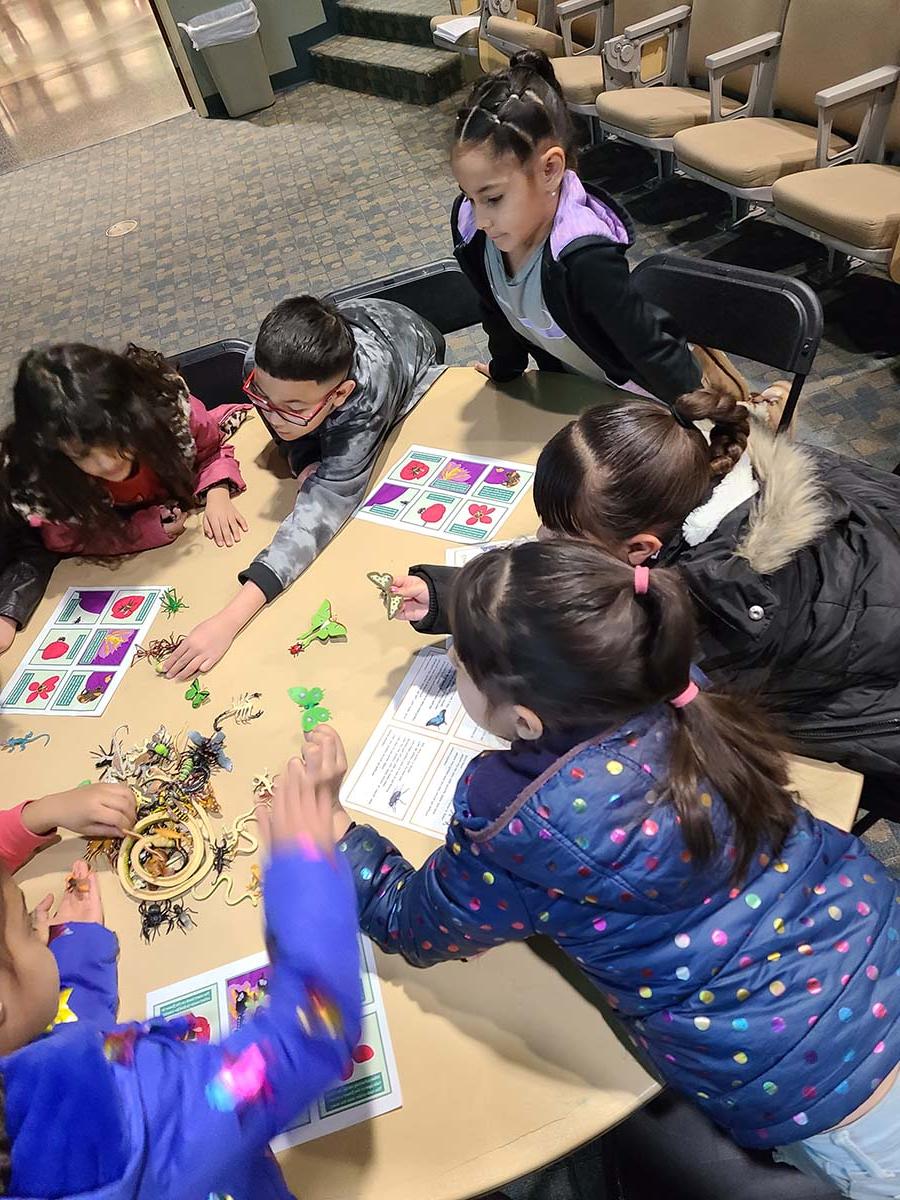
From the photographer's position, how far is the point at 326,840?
35.7 inches

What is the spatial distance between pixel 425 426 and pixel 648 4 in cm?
309

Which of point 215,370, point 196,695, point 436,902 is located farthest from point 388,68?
point 436,902

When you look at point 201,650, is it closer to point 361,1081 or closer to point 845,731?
point 361,1081

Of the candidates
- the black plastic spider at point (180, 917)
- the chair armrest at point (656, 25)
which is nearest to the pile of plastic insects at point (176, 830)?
the black plastic spider at point (180, 917)

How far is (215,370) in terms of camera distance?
204 centimetres

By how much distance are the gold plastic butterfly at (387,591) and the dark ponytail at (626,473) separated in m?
0.30

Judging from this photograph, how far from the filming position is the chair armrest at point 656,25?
3305 millimetres

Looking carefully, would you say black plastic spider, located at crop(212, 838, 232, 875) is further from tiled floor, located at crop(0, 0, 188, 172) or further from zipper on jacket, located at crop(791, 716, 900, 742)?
tiled floor, located at crop(0, 0, 188, 172)

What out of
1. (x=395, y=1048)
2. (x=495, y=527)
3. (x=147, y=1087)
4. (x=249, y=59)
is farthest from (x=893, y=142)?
(x=249, y=59)

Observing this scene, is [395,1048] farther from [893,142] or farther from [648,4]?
[648,4]

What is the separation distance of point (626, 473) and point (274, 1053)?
873mm

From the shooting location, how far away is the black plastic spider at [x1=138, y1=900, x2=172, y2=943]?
106 centimetres

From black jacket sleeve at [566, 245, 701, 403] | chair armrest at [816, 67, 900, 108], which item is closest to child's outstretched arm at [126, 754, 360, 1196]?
black jacket sleeve at [566, 245, 701, 403]

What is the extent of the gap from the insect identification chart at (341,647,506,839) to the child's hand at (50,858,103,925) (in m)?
0.37
